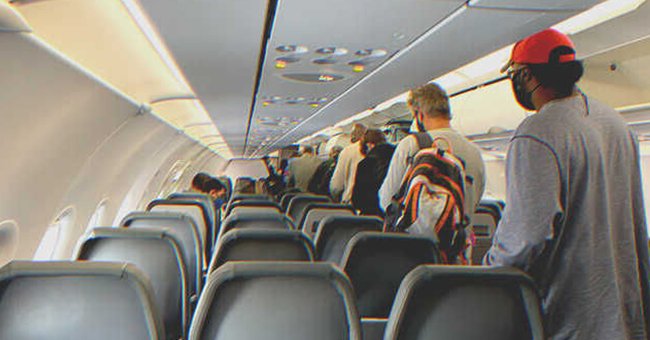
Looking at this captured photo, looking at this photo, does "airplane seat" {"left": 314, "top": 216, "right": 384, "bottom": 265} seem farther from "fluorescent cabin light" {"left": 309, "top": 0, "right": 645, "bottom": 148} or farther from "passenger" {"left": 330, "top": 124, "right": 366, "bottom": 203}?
"passenger" {"left": 330, "top": 124, "right": 366, "bottom": 203}

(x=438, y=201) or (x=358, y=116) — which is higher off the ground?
(x=358, y=116)

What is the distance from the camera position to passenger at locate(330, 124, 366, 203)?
321 inches

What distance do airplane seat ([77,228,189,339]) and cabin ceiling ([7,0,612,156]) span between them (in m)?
1.32

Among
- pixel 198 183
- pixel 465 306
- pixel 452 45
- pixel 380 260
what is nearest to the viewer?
pixel 465 306

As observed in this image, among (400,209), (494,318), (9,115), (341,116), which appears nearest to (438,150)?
(400,209)

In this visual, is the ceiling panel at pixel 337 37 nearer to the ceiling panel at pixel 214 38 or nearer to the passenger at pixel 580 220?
the ceiling panel at pixel 214 38

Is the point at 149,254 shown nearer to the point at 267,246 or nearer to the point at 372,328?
the point at 267,246

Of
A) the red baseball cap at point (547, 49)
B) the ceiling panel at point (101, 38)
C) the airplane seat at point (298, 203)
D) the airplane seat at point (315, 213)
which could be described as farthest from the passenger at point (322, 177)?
the red baseball cap at point (547, 49)

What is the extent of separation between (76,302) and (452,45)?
3.18 meters

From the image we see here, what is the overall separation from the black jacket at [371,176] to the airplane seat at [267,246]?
3.33 meters

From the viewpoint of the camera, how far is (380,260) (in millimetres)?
3096

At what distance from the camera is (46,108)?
4129mm

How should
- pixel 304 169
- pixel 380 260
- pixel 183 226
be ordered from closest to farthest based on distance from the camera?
pixel 380 260
pixel 183 226
pixel 304 169

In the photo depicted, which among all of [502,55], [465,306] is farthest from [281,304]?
[502,55]
